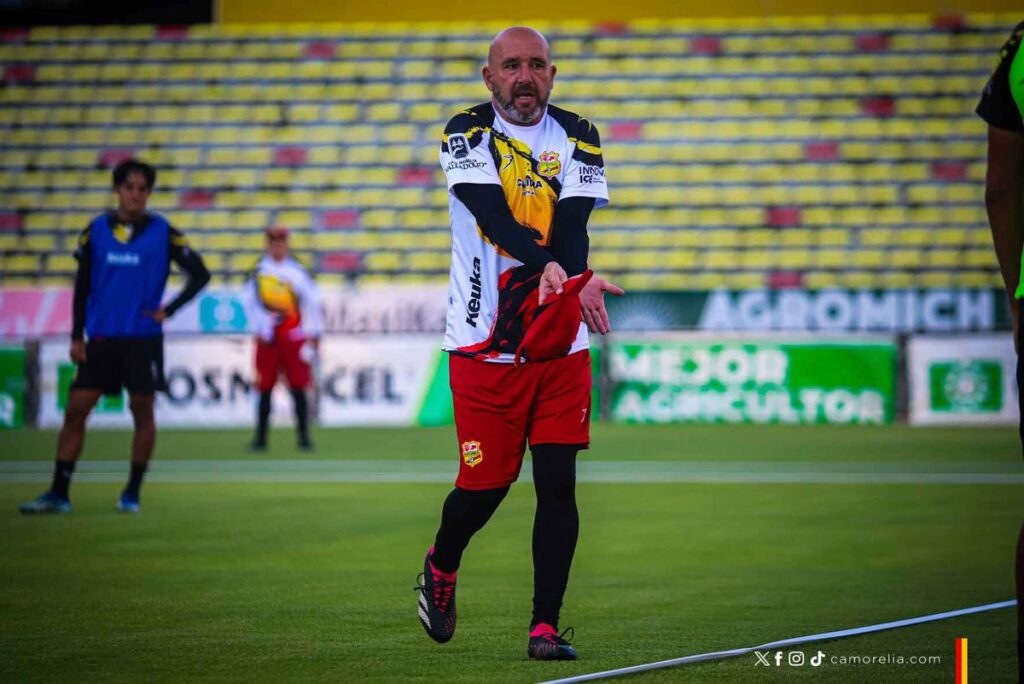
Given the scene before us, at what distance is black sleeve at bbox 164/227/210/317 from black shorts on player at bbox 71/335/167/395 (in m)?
0.35

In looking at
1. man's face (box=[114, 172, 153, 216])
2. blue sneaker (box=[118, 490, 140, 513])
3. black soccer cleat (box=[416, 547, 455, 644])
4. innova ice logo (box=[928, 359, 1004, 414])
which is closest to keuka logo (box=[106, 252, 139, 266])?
man's face (box=[114, 172, 153, 216])

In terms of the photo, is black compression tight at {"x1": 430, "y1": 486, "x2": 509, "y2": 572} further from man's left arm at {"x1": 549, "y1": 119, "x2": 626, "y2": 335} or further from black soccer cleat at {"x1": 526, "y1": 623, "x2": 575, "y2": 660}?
man's left arm at {"x1": 549, "y1": 119, "x2": 626, "y2": 335}

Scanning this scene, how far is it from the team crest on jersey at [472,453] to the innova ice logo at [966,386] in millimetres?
15341

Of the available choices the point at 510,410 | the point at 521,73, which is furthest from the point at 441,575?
the point at 521,73

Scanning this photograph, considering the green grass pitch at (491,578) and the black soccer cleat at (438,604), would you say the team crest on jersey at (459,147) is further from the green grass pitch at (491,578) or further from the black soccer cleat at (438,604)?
the green grass pitch at (491,578)

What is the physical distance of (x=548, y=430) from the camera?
5.38m

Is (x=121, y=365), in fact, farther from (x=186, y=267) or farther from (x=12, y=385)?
(x=12, y=385)

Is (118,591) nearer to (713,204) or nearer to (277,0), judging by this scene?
(713,204)

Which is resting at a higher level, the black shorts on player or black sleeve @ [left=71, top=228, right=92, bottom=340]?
black sleeve @ [left=71, top=228, right=92, bottom=340]

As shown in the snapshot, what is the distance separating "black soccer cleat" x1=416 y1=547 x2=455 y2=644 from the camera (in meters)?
5.59

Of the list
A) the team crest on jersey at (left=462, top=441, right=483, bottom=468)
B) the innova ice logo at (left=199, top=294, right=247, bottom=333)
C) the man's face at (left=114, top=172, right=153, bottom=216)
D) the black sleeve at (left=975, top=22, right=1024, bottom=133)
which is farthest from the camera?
the innova ice logo at (left=199, top=294, right=247, bottom=333)

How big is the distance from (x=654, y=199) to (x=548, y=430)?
69.1 ft

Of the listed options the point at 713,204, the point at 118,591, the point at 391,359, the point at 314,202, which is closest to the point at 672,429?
the point at 391,359

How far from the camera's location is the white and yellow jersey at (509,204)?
5.34 m
